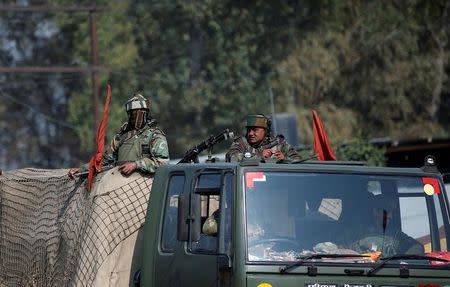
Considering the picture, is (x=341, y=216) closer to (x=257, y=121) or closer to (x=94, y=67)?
(x=257, y=121)

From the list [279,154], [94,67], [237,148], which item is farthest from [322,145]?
[94,67]

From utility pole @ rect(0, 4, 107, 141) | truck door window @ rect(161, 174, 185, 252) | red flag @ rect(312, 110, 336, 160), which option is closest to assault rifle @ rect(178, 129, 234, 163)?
red flag @ rect(312, 110, 336, 160)

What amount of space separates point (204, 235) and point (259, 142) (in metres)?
2.77

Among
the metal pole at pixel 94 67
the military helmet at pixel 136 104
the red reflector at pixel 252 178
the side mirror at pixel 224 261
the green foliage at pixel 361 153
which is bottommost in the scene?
the side mirror at pixel 224 261

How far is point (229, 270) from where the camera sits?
7914 mm

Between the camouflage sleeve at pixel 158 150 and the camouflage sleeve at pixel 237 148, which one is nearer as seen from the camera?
the camouflage sleeve at pixel 158 150

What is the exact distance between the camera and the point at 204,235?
8281 millimetres

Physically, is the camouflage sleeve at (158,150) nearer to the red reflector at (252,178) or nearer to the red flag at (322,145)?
the red flag at (322,145)

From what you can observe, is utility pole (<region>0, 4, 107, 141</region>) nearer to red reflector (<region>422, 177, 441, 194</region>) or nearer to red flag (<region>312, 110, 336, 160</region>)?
red flag (<region>312, 110, 336, 160</region>)

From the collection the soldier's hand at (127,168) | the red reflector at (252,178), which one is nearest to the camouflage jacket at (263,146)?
the soldier's hand at (127,168)

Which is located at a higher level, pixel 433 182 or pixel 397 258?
pixel 433 182

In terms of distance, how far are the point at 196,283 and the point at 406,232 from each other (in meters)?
1.50

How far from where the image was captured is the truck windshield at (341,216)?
804 cm

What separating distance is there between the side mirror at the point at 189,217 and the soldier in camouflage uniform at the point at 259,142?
261 centimetres
